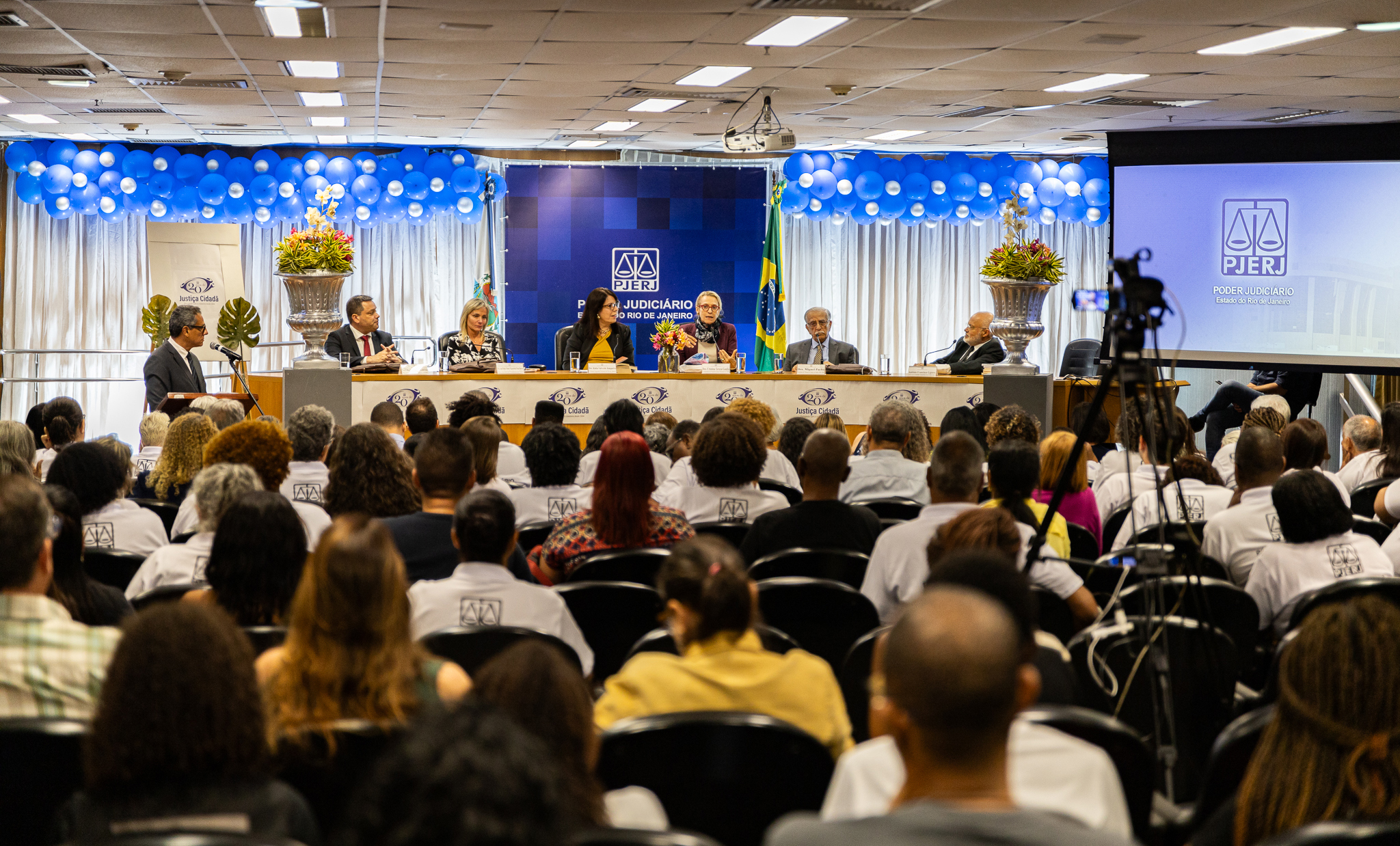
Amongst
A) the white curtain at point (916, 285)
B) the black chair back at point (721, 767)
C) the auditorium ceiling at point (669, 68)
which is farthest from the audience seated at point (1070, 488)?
the white curtain at point (916, 285)

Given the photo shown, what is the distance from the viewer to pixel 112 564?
380 centimetres

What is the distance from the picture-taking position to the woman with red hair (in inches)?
153

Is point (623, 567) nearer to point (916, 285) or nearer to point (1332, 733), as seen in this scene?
point (1332, 733)

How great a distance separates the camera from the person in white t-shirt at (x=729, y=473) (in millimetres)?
4652

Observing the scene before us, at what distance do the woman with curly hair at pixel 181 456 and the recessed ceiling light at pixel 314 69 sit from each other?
3.83 m

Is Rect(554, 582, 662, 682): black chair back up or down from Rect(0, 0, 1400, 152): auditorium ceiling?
down

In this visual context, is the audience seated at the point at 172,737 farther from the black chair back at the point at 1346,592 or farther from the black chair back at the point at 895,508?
the black chair back at the point at 895,508

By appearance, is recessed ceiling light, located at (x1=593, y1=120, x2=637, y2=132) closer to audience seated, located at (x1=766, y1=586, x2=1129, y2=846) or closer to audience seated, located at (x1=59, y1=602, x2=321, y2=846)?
audience seated, located at (x1=59, y1=602, x2=321, y2=846)

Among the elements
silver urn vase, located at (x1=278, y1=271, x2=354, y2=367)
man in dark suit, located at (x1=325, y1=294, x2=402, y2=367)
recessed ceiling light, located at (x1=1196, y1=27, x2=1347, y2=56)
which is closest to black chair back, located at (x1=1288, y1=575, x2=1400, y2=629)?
recessed ceiling light, located at (x1=1196, y1=27, x2=1347, y2=56)

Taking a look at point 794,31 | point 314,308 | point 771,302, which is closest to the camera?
point 794,31

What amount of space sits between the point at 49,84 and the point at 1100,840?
9787 mm

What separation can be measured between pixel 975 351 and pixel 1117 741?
26.8 ft

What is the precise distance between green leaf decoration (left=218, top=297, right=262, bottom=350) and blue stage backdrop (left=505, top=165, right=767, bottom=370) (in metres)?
3.14

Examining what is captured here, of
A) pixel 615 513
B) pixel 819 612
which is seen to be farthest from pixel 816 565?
pixel 615 513
